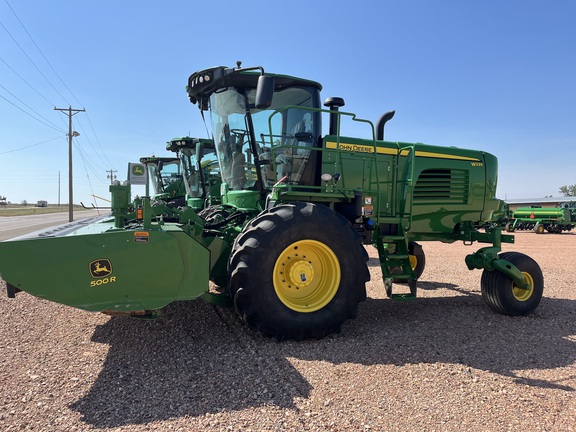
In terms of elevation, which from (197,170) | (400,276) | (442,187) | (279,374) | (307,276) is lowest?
(279,374)

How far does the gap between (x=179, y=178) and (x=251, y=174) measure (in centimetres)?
1173

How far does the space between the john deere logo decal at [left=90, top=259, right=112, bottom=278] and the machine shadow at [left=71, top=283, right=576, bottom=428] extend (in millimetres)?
822

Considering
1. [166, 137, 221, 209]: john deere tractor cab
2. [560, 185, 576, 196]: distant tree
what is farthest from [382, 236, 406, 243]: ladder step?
[560, 185, 576, 196]: distant tree

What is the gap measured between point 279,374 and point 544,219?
3231 cm

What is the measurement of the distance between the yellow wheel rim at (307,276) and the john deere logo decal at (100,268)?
1668 millimetres

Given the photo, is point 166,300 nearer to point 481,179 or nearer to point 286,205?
point 286,205

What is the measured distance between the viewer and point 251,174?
5.33m

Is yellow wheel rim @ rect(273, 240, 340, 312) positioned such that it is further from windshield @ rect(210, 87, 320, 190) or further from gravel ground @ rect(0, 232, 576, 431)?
windshield @ rect(210, 87, 320, 190)

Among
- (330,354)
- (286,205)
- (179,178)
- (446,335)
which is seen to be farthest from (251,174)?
(179,178)

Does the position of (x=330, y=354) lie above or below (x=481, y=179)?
below

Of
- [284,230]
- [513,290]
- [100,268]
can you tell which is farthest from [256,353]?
[513,290]

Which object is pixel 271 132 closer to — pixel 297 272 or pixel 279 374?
pixel 297 272

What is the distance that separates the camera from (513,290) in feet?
19.4

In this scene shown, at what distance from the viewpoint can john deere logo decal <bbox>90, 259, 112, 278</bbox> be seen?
12.3 ft
